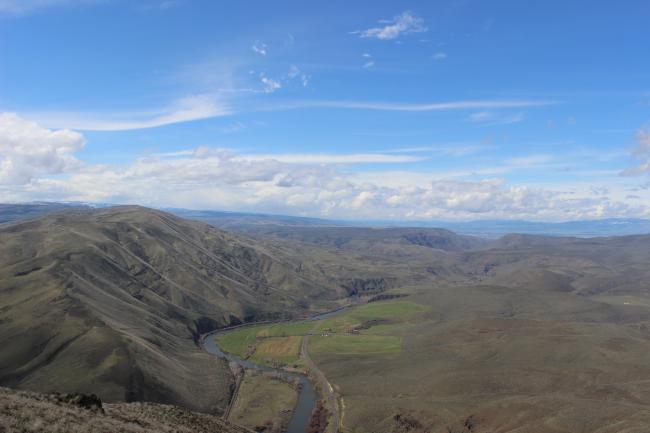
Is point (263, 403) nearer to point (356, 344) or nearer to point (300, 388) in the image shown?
point (300, 388)

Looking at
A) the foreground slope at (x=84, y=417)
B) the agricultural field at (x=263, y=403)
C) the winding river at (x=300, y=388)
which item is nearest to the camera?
the foreground slope at (x=84, y=417)

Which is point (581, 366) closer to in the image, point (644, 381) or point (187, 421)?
point (644, 381)

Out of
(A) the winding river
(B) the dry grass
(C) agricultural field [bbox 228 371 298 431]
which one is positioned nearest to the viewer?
(A) the winding river

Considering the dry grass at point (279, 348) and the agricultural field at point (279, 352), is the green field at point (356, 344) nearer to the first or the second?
the dry grass at point (279, 348)

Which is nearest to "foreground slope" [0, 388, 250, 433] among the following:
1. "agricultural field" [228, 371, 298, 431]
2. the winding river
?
"agricultural field" [228, 371, 298, 431]

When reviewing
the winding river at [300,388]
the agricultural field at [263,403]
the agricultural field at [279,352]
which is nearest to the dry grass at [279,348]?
the agricultural field at [279,352]

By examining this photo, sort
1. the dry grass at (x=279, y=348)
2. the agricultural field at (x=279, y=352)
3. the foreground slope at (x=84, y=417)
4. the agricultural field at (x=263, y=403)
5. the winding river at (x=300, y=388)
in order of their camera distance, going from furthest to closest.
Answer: the dry grass at (x=279, y=348), the agricultural field at (x=279, y=352), the agricultural field at (x=263, y=403), the winding river at (x=300, y=388), the foreground slope at (x=84, y=417)

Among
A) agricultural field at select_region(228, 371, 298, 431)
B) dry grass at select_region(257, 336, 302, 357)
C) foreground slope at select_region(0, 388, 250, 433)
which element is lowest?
dry grass at select_region(257, 336, 302, 357)

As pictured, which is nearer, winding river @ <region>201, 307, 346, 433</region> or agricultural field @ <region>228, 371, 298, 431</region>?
winding river @ <region>201, 307, 346, 433</region>

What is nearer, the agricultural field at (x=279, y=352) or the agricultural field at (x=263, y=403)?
the agricultural field at (x=263, y=403)

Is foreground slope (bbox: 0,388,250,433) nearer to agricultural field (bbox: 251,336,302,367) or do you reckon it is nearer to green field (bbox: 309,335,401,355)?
agricultural field (bbox: 251,336,302,367)

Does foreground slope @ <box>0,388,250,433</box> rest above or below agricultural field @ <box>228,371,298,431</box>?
above
